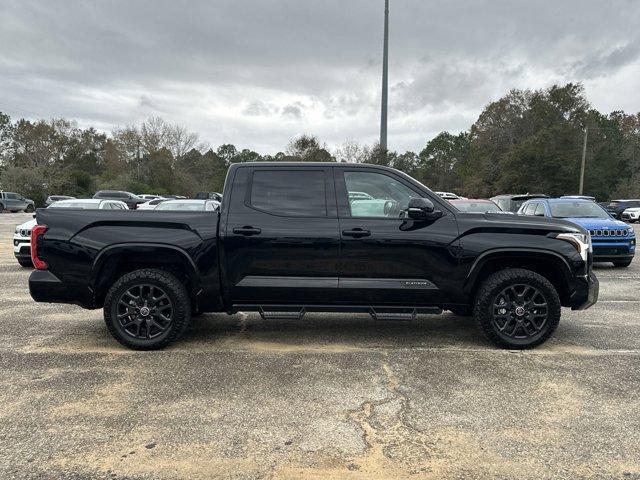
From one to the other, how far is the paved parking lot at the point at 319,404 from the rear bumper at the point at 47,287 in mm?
559

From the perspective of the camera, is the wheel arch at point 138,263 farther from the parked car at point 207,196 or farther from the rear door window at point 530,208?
the rear door window at point 530,208

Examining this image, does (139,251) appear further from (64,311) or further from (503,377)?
(503,377)

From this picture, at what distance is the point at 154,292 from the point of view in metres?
4.75

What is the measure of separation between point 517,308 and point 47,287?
4.64 meters

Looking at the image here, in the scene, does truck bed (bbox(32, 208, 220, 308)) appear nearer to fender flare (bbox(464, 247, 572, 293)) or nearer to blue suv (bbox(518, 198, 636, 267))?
fender flare (bbox(464, 247, 572, 293))

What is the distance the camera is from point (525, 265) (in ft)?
16.2

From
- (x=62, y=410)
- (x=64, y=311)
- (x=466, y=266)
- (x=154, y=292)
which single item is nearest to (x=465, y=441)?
(x=466, y=266)

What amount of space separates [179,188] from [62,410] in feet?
183

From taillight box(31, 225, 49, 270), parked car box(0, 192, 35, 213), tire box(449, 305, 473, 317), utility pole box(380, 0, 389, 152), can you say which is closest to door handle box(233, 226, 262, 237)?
taillight box(31, 225, 49, 270)

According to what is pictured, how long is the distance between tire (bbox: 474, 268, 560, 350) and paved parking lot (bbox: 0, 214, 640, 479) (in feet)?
0.70

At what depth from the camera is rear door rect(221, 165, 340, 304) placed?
4.64 meters

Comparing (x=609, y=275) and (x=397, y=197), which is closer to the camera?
(x=397, y=197)

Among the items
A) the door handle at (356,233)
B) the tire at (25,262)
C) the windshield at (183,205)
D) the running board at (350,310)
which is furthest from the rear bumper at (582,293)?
the tire at (25,262)

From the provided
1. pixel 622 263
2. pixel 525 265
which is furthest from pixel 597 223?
pixel 525 265
